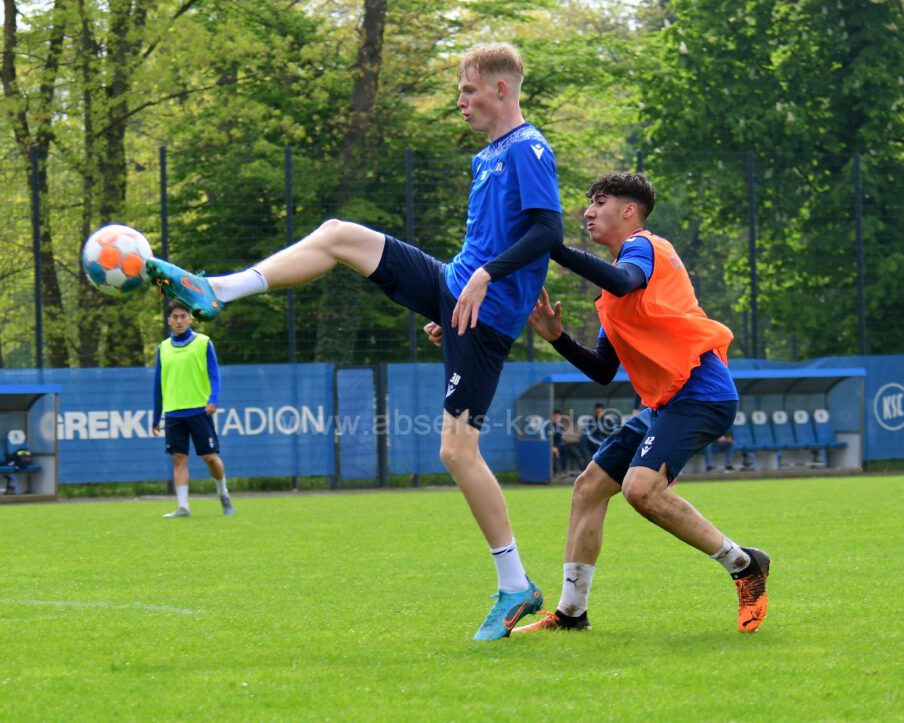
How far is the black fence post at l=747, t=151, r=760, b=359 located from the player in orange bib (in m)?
18.9

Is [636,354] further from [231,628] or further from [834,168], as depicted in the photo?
[834,168]

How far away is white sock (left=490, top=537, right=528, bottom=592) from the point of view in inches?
239

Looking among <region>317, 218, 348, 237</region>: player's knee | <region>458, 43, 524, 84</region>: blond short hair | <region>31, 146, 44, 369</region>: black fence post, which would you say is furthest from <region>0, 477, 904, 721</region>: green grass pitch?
<region>31, 146, 44, 369</region>: black fence post

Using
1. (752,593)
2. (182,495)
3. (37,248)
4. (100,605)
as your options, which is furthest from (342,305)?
(752,593)

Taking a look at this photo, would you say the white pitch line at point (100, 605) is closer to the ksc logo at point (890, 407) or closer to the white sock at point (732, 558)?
the white sock at point (732, 558)

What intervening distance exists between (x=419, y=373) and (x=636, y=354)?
16.0 m

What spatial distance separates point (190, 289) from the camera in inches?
217

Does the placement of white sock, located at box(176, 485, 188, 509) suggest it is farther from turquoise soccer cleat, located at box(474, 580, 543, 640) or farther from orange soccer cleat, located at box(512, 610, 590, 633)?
turquoise soccer cleat, located at box(474, 580, 543, 640)

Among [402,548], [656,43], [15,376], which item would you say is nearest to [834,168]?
[656,43]

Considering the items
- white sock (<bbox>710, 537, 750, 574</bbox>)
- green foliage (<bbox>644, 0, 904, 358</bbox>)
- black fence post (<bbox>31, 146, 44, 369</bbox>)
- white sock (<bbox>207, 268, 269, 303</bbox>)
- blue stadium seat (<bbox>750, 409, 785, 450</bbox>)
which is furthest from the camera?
green foliage (<bbox>644, 0, 904, 358</bbox>)

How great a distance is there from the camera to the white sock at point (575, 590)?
6293 millimetres

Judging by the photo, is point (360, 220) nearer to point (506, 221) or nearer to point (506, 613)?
point (506, 221)

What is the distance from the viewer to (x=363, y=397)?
21.9 m

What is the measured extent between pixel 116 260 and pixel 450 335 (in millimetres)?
1477
